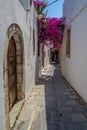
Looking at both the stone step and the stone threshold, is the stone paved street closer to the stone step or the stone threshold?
the stone step

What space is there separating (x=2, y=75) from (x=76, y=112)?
109 inches

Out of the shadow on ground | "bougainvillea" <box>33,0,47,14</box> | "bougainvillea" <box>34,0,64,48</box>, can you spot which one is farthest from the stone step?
"bougainvillea" <box>33,0,47,14</box>

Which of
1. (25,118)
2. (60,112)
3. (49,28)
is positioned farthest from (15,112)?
(49,28)

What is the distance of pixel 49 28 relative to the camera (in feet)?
33.5

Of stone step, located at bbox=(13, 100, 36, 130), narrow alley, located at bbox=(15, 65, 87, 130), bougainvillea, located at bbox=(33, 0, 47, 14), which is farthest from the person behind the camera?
bougainvillea, located at bbox=(33, 0, 47, 14)

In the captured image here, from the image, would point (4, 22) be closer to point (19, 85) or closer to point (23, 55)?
point (23, 55)

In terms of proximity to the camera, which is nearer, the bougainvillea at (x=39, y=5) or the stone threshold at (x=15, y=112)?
the stone threshold at (x=15, y=112)

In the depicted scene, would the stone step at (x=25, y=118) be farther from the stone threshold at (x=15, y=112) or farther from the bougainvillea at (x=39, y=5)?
the bougainvillea at (x=39, y=5)

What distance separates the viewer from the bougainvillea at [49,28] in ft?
32.6

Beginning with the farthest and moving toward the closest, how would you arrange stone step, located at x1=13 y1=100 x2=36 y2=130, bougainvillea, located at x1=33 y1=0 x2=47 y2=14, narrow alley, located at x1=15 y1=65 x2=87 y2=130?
bougainvillea, located at x1=33 y1=0 x2=47 y2=14 < narrow alley, located at x1=15 y1=65 x2=87 y2=130 < stone step, located at x1=13 y1=100 x2=36 y2=130

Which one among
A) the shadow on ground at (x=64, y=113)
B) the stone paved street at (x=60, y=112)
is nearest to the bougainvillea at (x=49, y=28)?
the stone paved street at (x=60, y=112)

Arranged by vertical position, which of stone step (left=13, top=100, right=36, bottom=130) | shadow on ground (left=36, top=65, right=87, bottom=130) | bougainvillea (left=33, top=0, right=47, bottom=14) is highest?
bougainvillea (left=33, top=0, right=47, bottom=14)

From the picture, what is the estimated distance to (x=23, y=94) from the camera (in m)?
5.18

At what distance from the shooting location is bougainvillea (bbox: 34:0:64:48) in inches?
391
